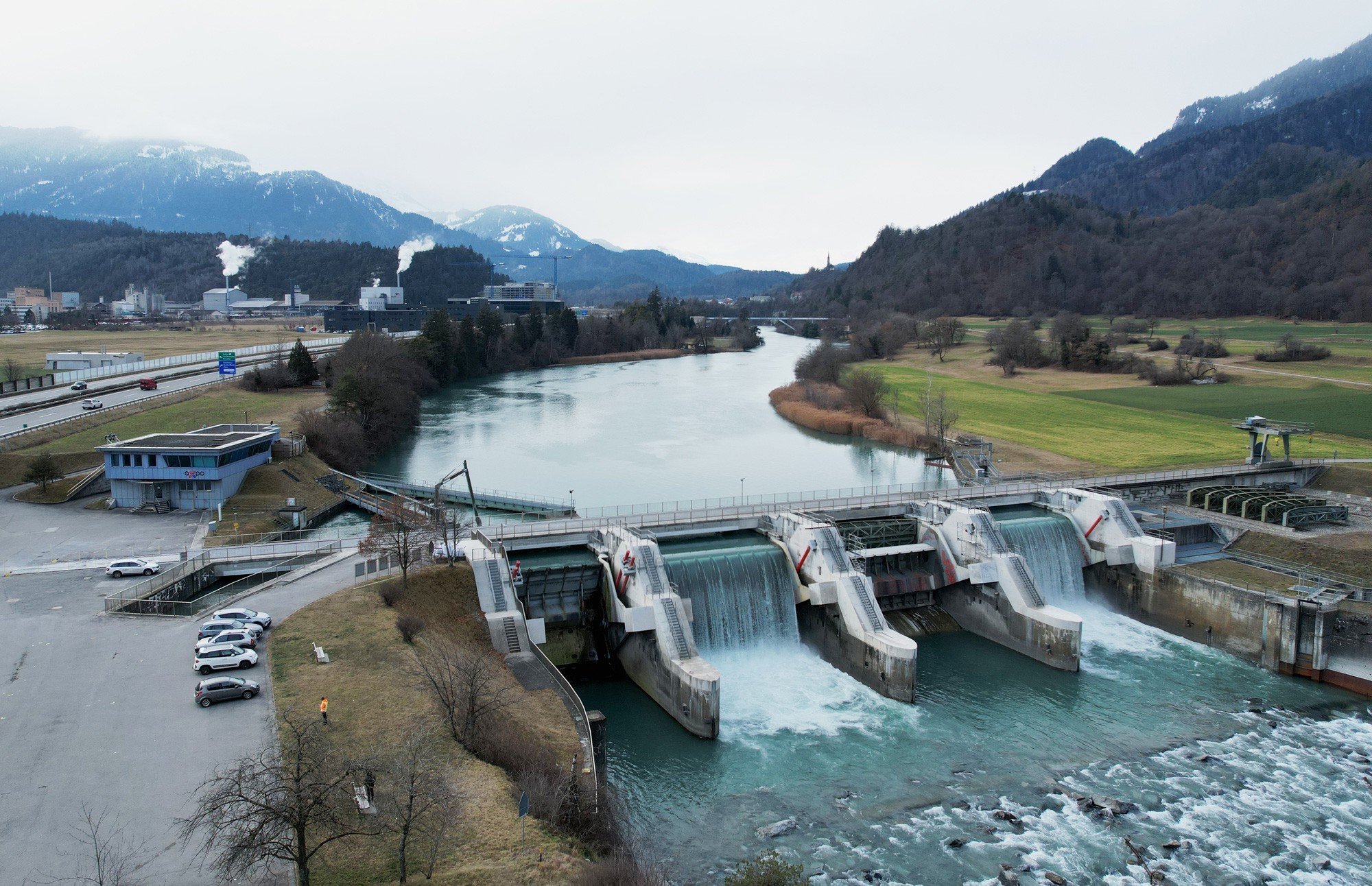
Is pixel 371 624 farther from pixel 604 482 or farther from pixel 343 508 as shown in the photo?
pixel 604 482

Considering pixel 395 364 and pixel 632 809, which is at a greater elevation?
pixel 395 364

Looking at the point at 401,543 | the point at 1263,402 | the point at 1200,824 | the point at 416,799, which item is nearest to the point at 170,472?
the point at 401,543

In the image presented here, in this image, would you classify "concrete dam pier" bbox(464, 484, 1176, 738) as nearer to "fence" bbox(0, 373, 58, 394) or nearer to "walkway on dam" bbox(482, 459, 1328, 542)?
"walkway on dam" bbox(482, 459, 1328, 542)

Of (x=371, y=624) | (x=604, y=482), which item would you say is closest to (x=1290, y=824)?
(x=371, y=624)

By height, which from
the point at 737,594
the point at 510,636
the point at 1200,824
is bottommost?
the point at 1200,824

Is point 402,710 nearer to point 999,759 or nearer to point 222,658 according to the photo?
point 222,658

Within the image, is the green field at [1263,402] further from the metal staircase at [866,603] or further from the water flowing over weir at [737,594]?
the water flowing over weir at [737,594]

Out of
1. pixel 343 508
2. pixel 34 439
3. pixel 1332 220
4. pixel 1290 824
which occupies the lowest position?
pixel 1290 824
